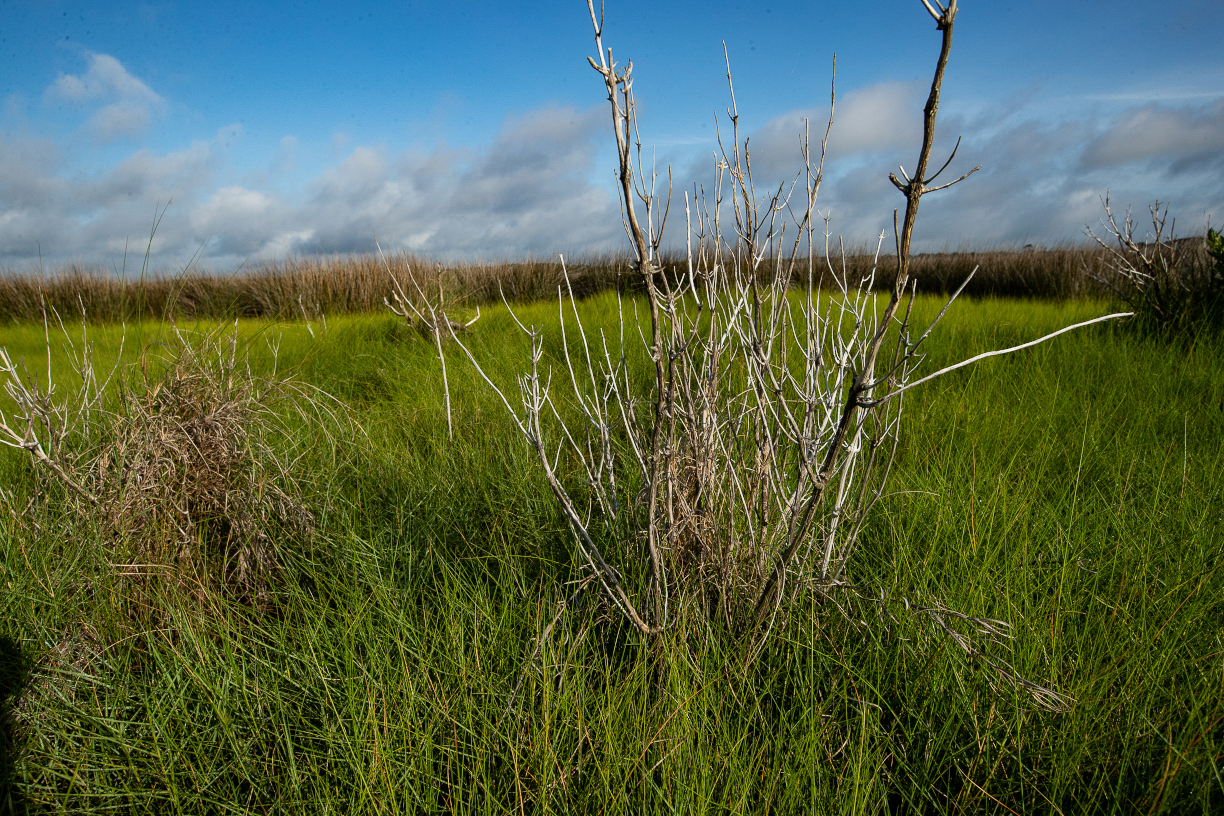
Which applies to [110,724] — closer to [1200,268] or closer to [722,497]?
[722,497]

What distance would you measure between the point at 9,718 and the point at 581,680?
4.31 ft

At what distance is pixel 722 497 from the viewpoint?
142 cm

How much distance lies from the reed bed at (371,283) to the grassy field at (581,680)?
7375 mm

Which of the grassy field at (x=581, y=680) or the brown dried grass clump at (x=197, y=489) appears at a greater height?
the brown dried grass clump at (x=197, y=489)

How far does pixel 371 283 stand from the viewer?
11.3 meters

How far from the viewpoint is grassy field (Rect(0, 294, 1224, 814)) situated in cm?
113

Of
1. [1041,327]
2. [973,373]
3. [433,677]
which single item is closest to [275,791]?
[433,677]

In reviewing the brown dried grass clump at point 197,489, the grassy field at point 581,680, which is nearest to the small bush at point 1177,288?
the grassy field at point 581,680

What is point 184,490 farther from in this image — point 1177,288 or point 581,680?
point 1177,288

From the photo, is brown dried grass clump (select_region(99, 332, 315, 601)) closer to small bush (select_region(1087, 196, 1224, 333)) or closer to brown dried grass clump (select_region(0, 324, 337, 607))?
brown dried grass clump (select_region(0, 324, 337, 607))

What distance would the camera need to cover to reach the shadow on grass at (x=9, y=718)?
1.23 m

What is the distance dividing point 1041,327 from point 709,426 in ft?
15.9

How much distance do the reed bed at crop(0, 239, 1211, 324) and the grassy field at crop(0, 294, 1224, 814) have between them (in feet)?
24.2

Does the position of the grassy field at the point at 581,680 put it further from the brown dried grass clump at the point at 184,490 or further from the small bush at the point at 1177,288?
the small bush at the point at 1177,288
